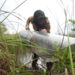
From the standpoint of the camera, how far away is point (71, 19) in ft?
1.88

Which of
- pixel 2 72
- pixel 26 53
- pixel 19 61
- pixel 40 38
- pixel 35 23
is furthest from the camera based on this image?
pixel 35 23

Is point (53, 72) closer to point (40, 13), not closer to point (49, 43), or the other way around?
point (49, 43)

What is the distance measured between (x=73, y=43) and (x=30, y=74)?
0.33 meters

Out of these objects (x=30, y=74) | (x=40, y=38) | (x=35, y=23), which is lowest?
(x=30, y=74)

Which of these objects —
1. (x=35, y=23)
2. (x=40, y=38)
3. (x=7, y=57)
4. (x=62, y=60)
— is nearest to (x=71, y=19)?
(x=62, y=60)

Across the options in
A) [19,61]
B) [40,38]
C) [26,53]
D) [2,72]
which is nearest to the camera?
[2,72]

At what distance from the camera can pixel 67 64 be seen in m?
0.50

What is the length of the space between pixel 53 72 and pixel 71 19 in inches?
8.9

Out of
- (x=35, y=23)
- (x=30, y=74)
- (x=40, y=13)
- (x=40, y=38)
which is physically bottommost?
(x=30, y=74)

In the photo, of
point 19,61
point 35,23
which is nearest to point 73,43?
point 19,61

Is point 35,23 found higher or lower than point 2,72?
higher

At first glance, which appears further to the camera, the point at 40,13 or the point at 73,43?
the point at 40,13

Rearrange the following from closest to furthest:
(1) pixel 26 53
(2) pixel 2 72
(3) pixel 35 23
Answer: (2) pixel 2 72
(1) pixel 26 53
(3) pixel 35 23

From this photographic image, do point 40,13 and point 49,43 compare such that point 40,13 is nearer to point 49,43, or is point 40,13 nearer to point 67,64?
point 49,43
